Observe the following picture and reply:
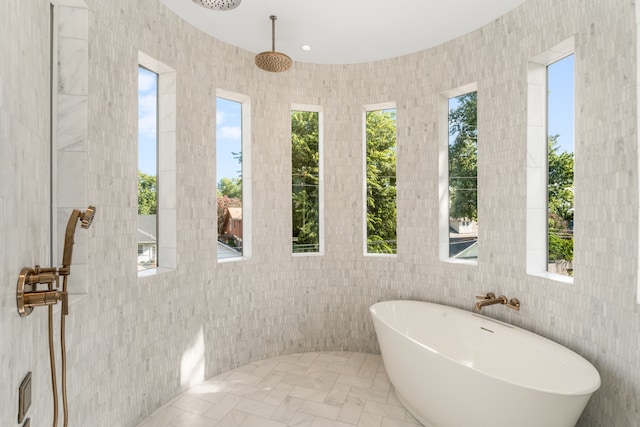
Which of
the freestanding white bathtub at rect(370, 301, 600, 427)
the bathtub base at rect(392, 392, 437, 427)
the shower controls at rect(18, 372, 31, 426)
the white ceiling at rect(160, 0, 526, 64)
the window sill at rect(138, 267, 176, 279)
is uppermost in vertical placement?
the white ceiling at rect(160, 0, 526, 64)

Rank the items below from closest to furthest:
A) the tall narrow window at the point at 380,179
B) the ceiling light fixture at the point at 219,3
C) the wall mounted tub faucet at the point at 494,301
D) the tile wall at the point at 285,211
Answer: the tile wall at the point at 285,211 → the ceiling light fixture at the point at 219,3 → the wall mounted tub faucet at the point at 494,301 → the tall narrow window at the point at 380,179

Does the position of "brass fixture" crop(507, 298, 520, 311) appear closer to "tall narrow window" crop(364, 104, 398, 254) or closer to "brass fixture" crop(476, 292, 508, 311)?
"brass fixture" crop(476, 292, 508, 311)

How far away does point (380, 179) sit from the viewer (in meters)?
3.72

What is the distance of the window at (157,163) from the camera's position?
268cm

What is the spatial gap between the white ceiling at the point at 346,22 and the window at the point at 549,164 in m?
0.59

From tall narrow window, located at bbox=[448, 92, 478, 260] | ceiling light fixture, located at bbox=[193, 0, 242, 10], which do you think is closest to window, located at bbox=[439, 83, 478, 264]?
tall narrow window, located at bbox=[448, 92, 478, 260]

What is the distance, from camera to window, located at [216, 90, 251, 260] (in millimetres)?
3326

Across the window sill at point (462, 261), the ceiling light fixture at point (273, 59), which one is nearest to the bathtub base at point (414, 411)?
the window sill at point (462, 261)

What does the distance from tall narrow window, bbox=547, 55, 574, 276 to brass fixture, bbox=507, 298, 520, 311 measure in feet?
1.13

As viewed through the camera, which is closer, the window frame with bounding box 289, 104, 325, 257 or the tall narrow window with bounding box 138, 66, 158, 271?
the tall narrow window with bounding box 138, 66, 158, 271

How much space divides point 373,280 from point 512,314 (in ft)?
4.30

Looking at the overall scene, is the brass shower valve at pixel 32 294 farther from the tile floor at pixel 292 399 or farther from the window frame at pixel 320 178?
the window frame at pixel 320 178

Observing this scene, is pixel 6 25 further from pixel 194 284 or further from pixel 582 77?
pixel 582 77

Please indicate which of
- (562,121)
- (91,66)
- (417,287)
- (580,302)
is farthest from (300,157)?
(580,302)
